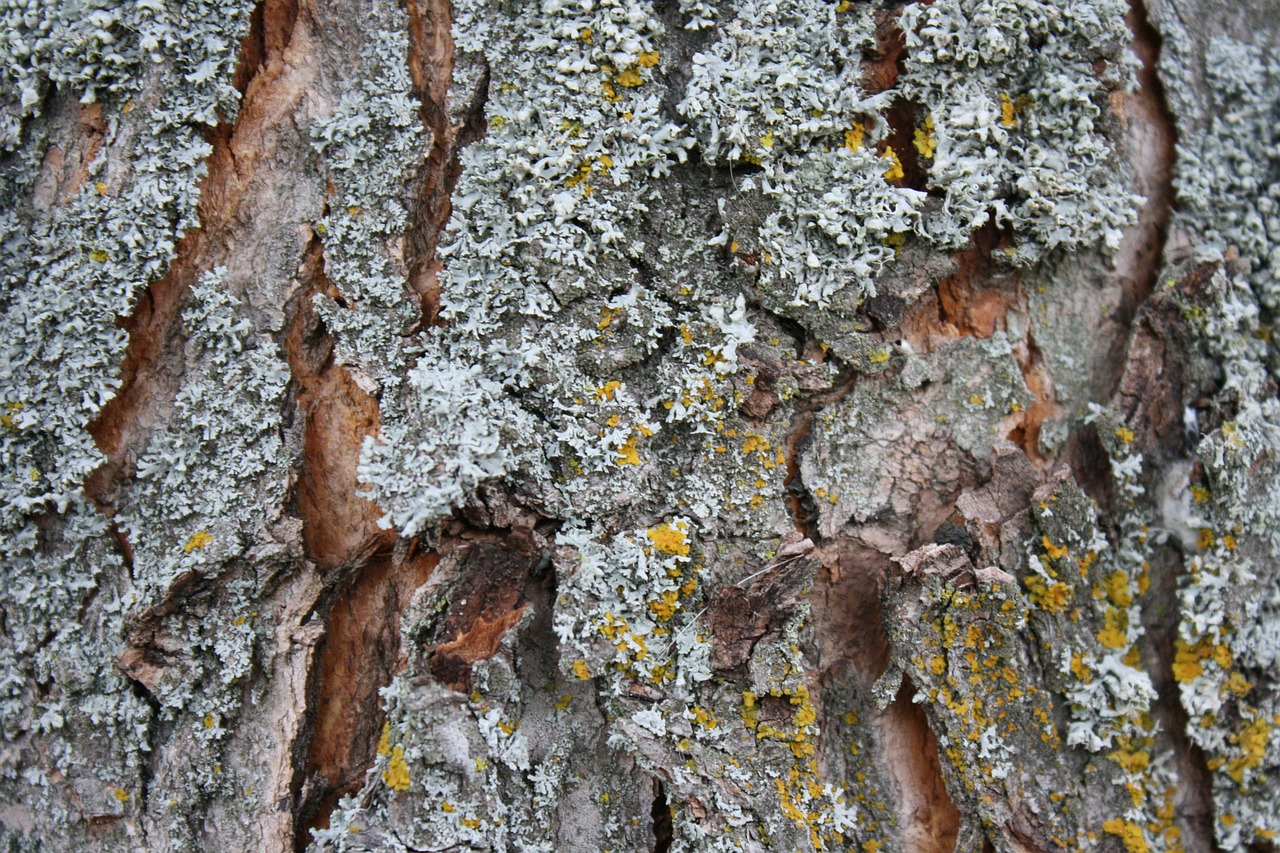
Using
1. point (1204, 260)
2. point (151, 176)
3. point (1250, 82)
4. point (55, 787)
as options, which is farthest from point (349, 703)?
point (1250, 82)

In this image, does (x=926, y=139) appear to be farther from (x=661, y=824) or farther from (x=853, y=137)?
(x=661, y=824)

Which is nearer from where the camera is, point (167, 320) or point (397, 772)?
point (397, 772)

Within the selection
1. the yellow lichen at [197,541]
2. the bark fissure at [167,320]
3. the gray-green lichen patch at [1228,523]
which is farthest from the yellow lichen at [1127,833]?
the bark fissure at [167,320]

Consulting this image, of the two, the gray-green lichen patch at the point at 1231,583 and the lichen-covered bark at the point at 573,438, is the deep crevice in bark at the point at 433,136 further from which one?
the gray-green lichen patch at the point at 1231,583

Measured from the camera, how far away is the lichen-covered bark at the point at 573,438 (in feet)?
5.03

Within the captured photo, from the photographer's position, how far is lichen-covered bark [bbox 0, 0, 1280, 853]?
5.03ft

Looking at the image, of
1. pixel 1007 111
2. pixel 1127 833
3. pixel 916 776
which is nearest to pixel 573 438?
pixel 916 776

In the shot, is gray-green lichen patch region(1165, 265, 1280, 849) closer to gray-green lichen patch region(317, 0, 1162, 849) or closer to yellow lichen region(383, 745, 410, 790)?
gray-green lichen patch region(317, 0, 1162, 849)

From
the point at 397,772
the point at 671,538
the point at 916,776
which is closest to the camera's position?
the point at 397,772

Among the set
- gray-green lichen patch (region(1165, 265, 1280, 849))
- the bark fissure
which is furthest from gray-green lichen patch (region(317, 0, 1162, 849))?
gray-green lichen patch (region(1165, 265, 1280, 849))

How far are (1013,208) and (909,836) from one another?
4.34ft

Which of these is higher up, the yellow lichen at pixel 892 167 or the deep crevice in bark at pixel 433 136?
the yellow lichen at pixel 892 167

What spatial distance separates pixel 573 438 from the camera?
60.4 inches

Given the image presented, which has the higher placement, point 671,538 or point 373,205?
point 373,205
